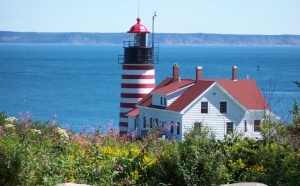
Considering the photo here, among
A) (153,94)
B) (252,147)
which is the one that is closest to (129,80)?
(153,94)

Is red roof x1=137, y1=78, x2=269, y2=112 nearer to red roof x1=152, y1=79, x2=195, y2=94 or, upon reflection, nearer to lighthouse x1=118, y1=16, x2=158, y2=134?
red roof x1=152, y1=79, x2=195, y2=94

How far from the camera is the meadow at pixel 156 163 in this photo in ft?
27.8

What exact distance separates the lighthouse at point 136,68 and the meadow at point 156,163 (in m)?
25.9

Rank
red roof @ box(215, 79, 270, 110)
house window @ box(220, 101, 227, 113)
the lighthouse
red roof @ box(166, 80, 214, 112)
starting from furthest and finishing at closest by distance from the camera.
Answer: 1. red roof @ box(215, 79, 270, 110)
2. house window @ box(220, 101, 227, 113)
3. red roof @ box(166, 80, 214, 112)
4. the lighthouse

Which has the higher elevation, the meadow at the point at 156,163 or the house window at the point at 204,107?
the meadow at the point at 156,163

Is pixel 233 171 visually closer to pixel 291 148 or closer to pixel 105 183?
pixel 291 148

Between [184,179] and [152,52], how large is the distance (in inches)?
1080

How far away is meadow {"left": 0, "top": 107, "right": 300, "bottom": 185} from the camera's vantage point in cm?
848

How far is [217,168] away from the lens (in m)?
8.42

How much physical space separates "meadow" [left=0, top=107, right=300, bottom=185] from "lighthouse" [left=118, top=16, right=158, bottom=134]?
25.9 m

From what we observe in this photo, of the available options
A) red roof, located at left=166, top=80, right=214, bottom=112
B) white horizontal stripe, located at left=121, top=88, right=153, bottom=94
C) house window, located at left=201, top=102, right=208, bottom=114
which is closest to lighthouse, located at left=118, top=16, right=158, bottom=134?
white horizontal stripe, located at left=121, top=88, right=153, bottom=94

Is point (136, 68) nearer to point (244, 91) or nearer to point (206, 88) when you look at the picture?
point (206, 88)

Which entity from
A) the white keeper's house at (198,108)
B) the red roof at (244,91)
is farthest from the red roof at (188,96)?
the red roof at (244,91)

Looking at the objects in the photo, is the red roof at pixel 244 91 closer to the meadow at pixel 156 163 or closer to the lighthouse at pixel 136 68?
the lighthouse at pixel 136 68
